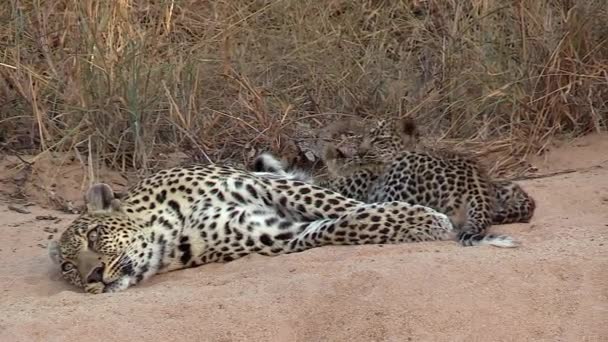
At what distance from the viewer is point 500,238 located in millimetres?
5516

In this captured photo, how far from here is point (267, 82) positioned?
8.17 metres

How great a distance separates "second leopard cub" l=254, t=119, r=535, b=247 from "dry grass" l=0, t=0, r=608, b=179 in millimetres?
528

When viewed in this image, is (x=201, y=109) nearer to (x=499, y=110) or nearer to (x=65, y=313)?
(x=499, y=110)

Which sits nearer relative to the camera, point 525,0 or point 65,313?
point 65,313

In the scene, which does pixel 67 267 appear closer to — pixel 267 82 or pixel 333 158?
pixel 333 158

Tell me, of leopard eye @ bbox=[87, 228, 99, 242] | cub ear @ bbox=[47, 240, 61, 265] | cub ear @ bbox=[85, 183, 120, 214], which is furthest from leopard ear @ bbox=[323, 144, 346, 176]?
cub ear @ bbox=[47, 240, 61, 265]

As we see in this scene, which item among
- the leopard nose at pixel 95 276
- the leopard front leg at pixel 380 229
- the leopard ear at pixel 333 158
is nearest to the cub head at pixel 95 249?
the leopard nose at pixel 95 276

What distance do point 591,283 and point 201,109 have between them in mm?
3404

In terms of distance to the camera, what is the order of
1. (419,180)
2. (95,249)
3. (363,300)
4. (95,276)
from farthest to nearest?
(419,180), (95,249), (95,276), (363,300)

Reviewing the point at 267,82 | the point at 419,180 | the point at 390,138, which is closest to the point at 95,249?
the point at 419,180

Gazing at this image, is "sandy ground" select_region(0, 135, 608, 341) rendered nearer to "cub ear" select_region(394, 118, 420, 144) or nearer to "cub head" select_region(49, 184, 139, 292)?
"cub head" select_region(49, 184, 139, 292)

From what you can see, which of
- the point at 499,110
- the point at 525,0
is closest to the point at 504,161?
the point at 499,110

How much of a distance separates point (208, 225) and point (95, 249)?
65cm

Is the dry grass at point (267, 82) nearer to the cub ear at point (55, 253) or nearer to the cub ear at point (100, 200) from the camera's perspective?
the cub ear at point (100, 200)
